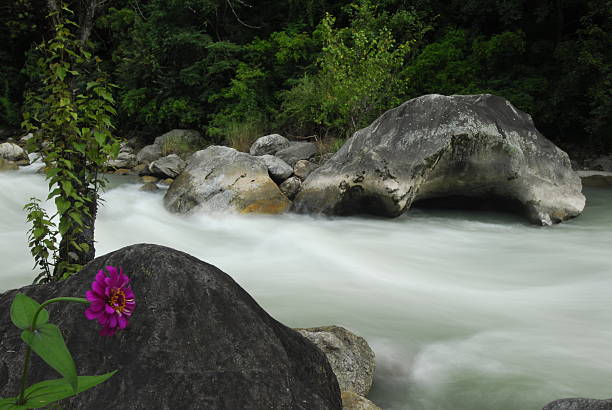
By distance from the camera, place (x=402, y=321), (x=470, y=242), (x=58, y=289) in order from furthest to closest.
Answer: (x=470, y=242) → (x=402, y=321) → (x=58, y=289)

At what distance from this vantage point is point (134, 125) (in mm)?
19719

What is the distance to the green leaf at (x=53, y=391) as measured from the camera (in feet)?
3.47

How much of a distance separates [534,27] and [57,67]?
15281 mm

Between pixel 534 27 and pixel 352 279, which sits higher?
pixel 534 27

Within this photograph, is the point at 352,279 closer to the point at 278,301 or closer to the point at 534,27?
the point at 278,301

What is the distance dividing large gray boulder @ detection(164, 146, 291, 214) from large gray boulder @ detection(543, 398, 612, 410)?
20.8 ft

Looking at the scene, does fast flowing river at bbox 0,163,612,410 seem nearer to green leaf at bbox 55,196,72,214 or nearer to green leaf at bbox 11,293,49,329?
green leaf at bbox 55,196,72,214

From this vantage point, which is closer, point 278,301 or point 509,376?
point 509,376

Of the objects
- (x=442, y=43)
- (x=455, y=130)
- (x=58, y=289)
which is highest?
(x=442, y=43)

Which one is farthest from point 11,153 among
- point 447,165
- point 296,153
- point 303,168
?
point 447,165

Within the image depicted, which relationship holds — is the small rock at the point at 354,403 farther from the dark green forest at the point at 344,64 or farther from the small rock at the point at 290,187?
the dark green forest at the point at 344,64

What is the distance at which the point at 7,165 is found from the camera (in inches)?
507

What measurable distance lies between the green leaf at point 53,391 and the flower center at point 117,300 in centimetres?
17

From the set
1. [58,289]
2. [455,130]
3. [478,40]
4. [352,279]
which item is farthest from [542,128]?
[58,289]
